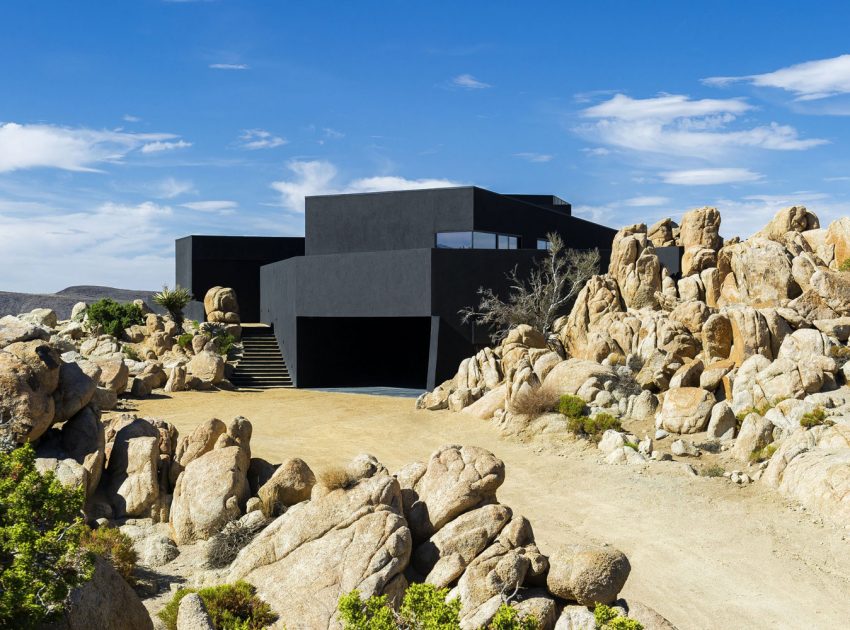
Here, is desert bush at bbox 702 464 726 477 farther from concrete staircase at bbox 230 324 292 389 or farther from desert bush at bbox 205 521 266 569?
Answer: concrete staircase at bbox 230 324 292 389

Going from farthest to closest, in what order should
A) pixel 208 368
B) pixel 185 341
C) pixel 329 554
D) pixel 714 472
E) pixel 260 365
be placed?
pixel 185 341 < pixel 260 365 < pixel 208 368 < pixel 714 472 < pixel 329 554

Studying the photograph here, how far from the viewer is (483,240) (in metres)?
37.3

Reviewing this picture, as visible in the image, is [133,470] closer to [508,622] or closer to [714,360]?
[508,622]

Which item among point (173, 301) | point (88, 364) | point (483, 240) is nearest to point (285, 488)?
point (88, 364)

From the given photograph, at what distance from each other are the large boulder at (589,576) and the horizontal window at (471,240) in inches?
1007

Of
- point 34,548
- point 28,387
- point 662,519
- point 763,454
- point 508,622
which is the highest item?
point 28,387

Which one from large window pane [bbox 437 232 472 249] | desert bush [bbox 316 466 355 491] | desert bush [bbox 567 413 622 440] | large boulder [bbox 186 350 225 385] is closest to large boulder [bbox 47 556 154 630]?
desert bush [bbox 316 466 355 491]

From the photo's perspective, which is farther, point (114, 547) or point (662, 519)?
point (662, 519)

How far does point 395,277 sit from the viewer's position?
112ft

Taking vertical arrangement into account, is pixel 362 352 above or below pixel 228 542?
above

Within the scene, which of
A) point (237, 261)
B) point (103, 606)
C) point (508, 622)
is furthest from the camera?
point (237, 261)

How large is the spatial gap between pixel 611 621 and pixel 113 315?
39706 mm

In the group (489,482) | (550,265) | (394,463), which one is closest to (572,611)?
(489,482)

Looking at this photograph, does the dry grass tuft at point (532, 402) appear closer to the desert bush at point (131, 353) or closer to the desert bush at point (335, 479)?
the desert bush at point (335, 479)
